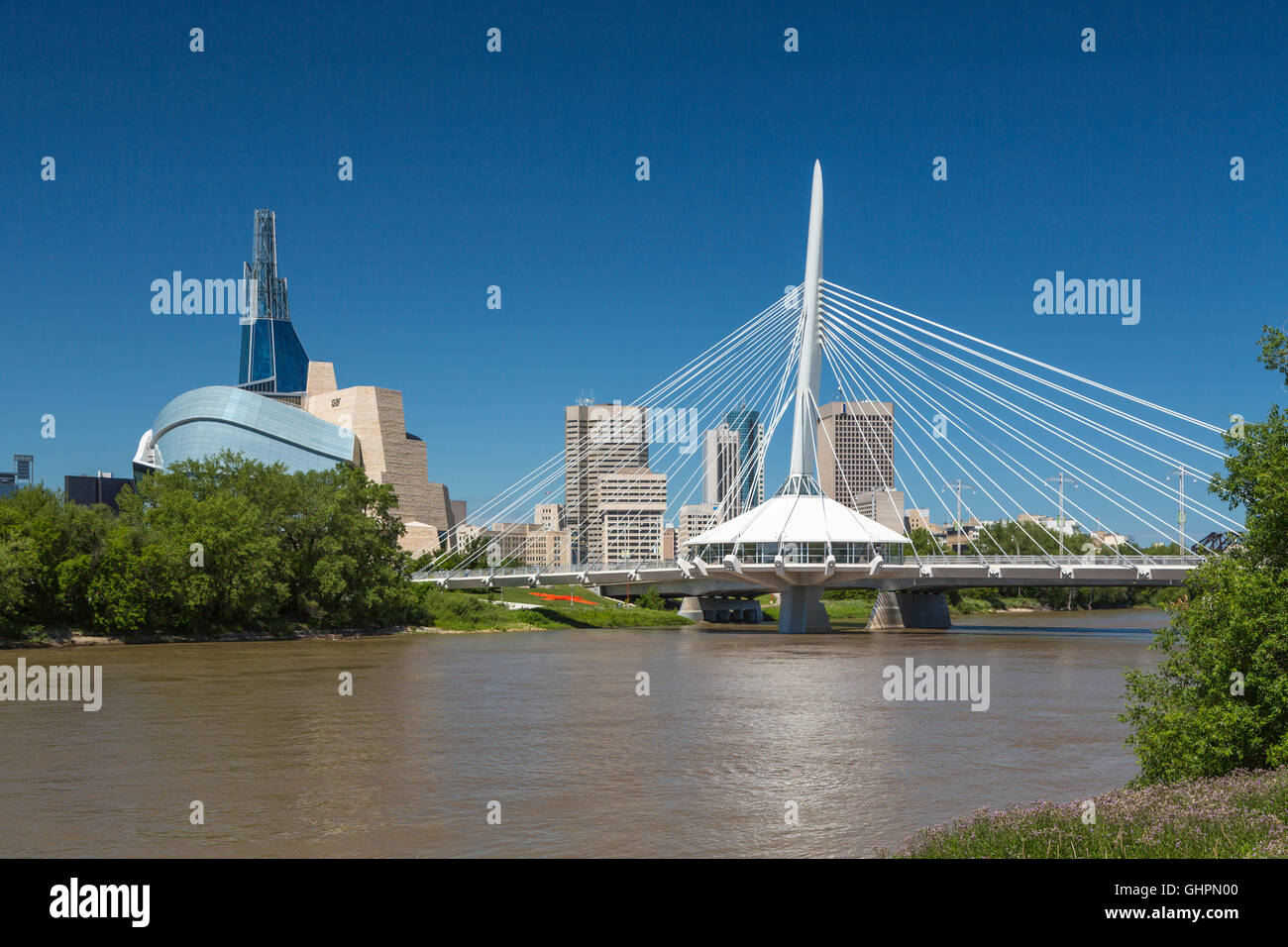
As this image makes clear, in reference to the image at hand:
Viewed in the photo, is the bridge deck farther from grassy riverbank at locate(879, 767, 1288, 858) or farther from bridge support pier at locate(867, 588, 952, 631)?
grassy riverbank at locate(879, 767, 1288, 858)

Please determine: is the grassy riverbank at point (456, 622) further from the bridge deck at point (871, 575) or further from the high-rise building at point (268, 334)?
the high-rise building at point (268, 334)

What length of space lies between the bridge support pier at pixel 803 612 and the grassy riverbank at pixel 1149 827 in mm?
51298

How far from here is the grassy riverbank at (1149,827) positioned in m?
8.64

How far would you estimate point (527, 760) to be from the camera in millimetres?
18031

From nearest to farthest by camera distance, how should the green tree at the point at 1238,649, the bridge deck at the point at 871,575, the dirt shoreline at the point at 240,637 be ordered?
the green tree at the point at 1238,649, the dirt shoreline at the point at 240,637, the bridge deck at the point at 871,575

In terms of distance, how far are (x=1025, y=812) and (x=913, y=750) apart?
8514 mm

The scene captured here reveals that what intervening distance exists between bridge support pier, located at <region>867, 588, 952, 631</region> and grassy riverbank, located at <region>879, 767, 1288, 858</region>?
57.1 metres

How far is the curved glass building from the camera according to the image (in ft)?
380

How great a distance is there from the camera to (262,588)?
48844 millimetres

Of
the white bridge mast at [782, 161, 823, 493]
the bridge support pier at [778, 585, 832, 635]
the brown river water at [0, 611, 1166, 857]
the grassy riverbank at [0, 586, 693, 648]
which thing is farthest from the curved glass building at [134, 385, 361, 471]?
the brown river water at [0, 611, 1166, 857]

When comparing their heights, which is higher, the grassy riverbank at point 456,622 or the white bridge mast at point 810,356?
the white bridge mast at point 810,356

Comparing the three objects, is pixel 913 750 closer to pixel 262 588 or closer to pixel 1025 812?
pixel 1025 812

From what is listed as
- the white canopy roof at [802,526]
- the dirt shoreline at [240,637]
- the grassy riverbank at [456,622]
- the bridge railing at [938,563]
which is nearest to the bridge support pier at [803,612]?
the bridge railing at [938,563]
